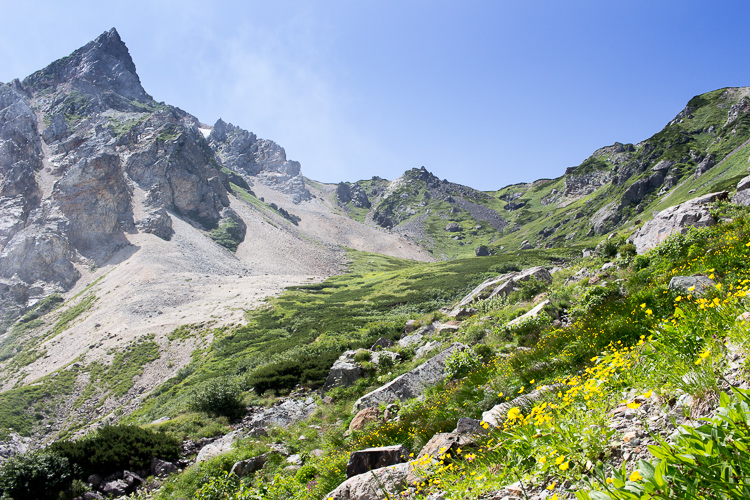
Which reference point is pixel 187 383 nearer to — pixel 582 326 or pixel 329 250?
pixel 582 326

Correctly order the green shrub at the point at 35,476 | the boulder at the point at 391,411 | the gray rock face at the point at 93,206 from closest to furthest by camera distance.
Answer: the boulder at the point at 391,411
the green shrub at the point at 35,476
the gray rock face at the point at 93,206

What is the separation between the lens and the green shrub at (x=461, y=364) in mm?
10328

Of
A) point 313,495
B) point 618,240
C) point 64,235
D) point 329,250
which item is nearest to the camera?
point 313,495

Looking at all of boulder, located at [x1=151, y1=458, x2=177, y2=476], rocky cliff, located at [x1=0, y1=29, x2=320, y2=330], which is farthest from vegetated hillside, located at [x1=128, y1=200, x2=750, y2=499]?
rocky cliff, located at [x1=0, y1=29, x2=320, y2=330]

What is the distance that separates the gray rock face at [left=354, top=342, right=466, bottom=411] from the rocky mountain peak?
610 ft

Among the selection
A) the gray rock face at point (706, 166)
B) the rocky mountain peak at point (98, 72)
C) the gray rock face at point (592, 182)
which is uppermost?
the rocky mountain peak at point (98, 72)

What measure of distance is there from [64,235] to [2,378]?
154 feet

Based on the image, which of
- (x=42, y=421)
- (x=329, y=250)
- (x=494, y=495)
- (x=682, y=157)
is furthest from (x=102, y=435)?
(x=682, y=157)

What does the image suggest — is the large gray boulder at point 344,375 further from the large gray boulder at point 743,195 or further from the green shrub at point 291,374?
the large gray boulder at point 743,195

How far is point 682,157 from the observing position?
379 ft

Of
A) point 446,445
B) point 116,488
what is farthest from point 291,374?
point 446,445

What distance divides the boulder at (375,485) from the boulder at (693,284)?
6543mm

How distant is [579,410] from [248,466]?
9417mm

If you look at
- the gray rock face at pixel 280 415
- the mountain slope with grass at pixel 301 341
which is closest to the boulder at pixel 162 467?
the mountain slope with grass at pixel 301 341
